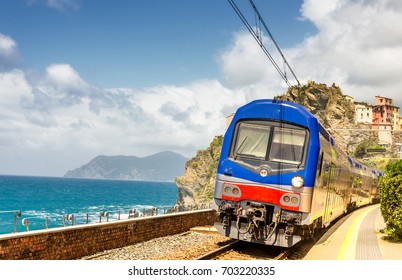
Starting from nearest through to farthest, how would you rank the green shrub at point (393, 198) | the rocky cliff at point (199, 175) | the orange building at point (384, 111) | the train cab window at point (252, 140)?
the train cab window at point (252, 140), the green shrub at point (393, 198), the rocky cliff at point (199, 175), the orange building at point (384, 111)

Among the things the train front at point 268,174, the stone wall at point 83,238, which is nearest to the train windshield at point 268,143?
the train front at point 268,174

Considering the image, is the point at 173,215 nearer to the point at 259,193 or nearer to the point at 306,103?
the point at 259,193

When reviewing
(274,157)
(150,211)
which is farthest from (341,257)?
(150,211)

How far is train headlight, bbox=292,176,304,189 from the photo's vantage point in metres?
12.9

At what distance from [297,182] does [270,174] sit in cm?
77

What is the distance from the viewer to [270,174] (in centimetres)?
1318

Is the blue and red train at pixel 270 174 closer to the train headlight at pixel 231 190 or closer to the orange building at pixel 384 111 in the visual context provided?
the train headlight at pixel 231 190

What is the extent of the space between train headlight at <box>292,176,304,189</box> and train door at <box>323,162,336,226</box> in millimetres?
2583

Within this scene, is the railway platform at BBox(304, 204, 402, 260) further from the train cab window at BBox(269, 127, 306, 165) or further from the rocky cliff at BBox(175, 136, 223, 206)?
the rocky cliff at BBox(175, 136, 223, 206)

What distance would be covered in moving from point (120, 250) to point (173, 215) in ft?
14.5

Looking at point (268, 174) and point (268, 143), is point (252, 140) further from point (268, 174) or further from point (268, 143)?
point (268, 174)

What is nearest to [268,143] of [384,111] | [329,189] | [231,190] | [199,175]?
[231,190]

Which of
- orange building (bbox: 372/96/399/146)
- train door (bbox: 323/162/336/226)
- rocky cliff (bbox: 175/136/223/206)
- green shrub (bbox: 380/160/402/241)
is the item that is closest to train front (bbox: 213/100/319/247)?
train door (bbox: 323/162/336/226)

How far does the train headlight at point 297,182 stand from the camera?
1288 cm
